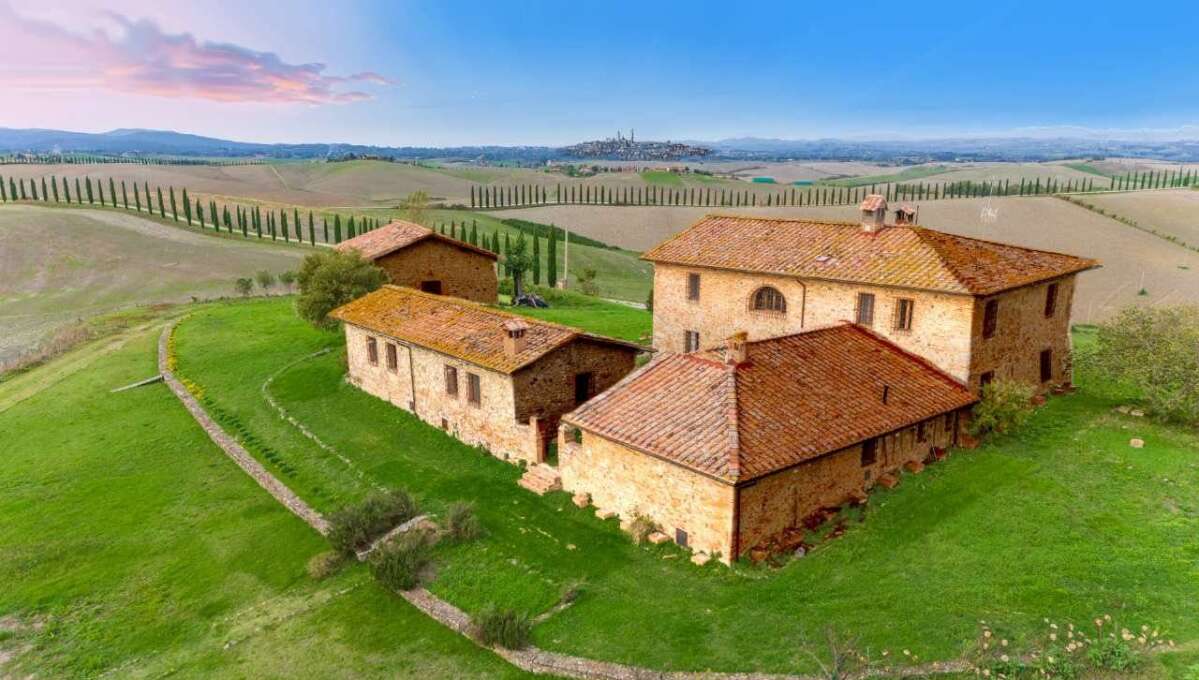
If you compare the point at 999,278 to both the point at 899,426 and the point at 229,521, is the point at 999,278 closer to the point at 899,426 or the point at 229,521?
the point at 899,426

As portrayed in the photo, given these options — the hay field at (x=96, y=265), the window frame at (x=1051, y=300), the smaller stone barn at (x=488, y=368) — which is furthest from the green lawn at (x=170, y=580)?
the hay field at (x=96, y=265)

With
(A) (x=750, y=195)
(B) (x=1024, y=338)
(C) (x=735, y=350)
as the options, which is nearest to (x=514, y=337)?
(C) (x=735, y=350)

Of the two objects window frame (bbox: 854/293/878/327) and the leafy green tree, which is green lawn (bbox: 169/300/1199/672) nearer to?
window frame (bbox: 854/293/878/327)

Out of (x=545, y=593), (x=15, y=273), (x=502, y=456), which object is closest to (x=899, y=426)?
(x=545, y=593)

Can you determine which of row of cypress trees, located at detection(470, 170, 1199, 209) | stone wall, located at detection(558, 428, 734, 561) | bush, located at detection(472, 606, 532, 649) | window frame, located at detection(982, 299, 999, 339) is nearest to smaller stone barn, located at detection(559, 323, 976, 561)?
stone wall, located at detection(558, 428, 734, 561)

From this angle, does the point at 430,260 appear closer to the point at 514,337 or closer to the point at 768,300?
the point at 514,337

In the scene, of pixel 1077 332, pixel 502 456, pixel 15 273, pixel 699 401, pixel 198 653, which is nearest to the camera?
pixel 198 653

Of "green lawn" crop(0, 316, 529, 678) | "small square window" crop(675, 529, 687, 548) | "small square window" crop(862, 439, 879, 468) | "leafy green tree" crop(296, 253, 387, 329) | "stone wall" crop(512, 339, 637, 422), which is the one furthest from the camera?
"leafy green tree" crop(296, 253, 387, 329)

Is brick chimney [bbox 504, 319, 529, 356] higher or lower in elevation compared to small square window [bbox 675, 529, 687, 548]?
higher
